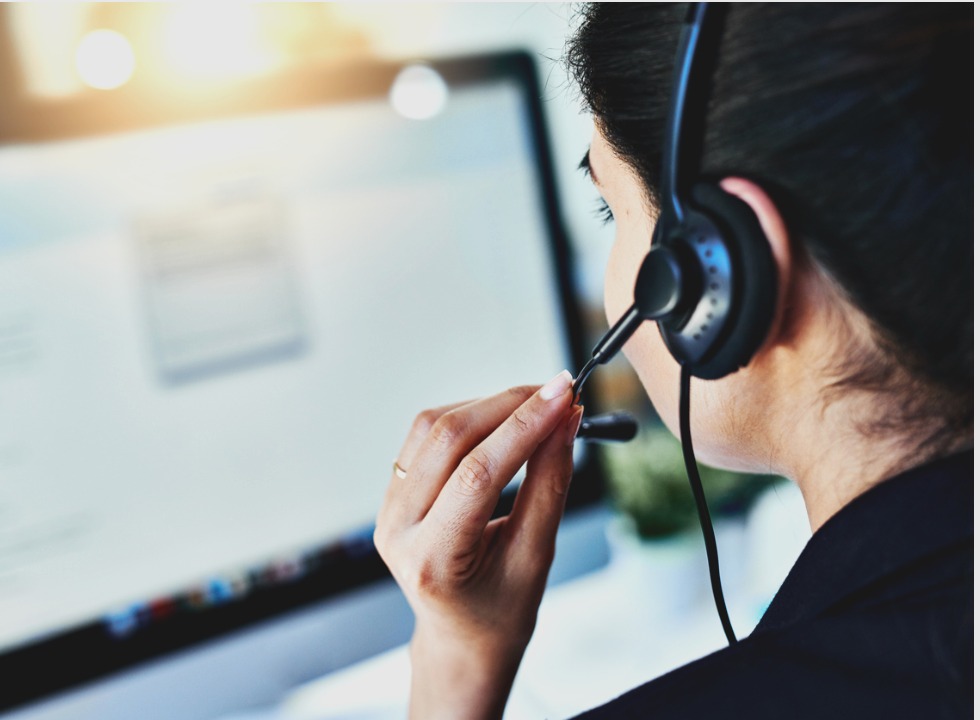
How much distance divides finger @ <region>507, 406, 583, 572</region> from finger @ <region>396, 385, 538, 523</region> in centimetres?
4

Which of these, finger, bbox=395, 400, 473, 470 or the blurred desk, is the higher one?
finger, bbox=395, 400, 473, 470

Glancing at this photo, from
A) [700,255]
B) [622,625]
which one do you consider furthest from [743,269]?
[622,625]

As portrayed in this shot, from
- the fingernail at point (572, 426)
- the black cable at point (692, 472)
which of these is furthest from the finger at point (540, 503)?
the black cable at point (692, 472)

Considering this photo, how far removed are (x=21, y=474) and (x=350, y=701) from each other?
367mm

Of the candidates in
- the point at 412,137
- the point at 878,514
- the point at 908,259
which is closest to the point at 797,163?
the point at 908,259

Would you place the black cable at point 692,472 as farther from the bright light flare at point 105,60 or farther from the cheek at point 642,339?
the bright light flare at point 105,60

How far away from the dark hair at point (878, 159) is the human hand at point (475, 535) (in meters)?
0.20

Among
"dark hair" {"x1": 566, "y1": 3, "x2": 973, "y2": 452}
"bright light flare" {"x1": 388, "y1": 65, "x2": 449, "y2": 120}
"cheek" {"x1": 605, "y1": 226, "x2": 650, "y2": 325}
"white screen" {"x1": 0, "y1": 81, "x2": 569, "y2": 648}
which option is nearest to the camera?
"dark hair" {"x1": 566, "y1": 3, "x2": 973, "y2": 452}

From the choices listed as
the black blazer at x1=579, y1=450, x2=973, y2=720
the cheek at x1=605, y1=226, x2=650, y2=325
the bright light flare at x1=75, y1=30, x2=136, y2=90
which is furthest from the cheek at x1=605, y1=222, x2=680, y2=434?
the bright light flare at x1=75, y1=30, x2=136, y2=90

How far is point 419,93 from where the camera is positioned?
29.3 inches

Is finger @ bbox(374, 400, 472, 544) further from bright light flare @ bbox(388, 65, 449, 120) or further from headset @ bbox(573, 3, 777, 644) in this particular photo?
bright light flare @ bbox(388, 65, 449, 120)

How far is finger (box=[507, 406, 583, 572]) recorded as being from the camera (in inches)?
21.9

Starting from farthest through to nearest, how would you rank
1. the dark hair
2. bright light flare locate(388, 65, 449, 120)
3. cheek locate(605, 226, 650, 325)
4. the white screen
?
bright light flare locate(388, 65, 449, 120) < the white screen < cheek locate(605, 226, 650, 325) < the dark hair

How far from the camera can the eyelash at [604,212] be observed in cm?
52
